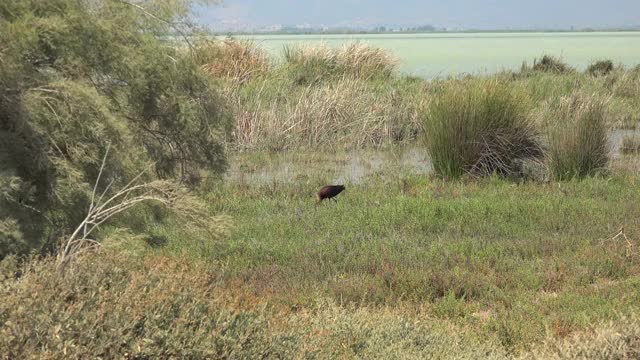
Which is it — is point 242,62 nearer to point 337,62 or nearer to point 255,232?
point 337,62

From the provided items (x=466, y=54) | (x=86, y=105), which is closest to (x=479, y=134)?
(x=86, y=105)

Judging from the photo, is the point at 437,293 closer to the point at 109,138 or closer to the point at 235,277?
the point at 235,277

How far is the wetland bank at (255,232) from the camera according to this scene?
12.3 feet

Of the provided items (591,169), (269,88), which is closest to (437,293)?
(591,169)

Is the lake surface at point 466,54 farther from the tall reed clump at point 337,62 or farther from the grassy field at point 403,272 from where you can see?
the grassy field at point 403,272

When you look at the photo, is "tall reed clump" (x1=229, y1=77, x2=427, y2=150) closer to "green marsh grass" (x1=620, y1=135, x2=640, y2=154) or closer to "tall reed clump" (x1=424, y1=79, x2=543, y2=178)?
"green marsh grass" (x1=620, y1=135, x2=640, y2=154)

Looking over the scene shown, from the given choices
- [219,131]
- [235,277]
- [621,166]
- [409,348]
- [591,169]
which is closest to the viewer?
[409,348]

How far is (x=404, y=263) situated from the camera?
7.10 m

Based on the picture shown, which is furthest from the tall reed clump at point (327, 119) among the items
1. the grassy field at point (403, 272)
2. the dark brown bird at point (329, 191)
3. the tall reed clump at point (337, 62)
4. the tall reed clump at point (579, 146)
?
the dark brown bird at point (329, 191)

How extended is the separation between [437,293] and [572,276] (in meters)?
1.21

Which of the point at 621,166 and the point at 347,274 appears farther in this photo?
the point at 621,166

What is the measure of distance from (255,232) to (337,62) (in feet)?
54.1

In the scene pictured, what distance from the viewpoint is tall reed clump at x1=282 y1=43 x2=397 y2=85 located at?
23094 mm

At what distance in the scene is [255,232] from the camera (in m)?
8.56
